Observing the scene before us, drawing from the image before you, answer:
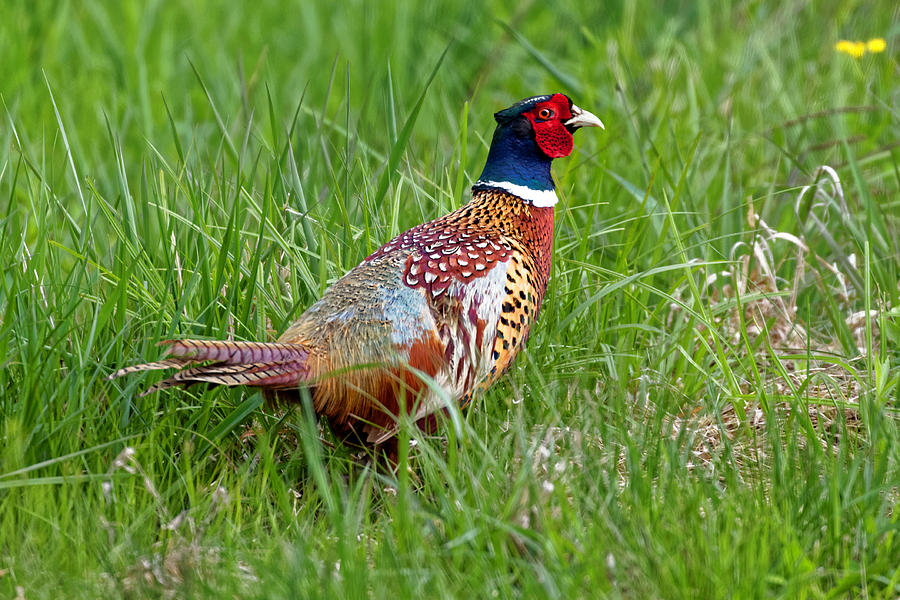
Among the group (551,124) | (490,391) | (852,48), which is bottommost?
(490,391)

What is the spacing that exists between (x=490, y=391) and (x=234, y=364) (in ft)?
2.85

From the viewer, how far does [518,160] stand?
132 inches

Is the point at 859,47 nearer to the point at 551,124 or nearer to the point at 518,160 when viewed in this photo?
the point at 551,124

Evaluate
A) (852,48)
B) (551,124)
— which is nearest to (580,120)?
(551,124)

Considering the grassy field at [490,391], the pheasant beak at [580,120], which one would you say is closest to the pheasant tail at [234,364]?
the grassy field at [490,391]

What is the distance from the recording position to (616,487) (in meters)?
2.64

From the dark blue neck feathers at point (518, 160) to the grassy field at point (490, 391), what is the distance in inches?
12.2

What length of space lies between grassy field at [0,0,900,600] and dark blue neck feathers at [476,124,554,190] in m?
0.31

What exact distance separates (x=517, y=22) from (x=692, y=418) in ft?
12.3

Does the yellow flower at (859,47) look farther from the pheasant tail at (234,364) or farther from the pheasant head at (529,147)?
the pheasant tail at (234,364)

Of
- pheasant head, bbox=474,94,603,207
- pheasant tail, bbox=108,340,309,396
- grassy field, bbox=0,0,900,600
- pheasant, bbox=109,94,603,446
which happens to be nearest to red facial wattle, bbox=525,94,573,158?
pheasant head, bbox=474,94,603,207

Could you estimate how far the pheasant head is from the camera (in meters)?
3.33

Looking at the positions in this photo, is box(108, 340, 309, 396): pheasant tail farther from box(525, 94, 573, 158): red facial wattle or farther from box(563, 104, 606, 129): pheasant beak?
box(563, 104, 606, 129): pheasant beak

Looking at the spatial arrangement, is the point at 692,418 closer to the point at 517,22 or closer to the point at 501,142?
the point at 501,142
